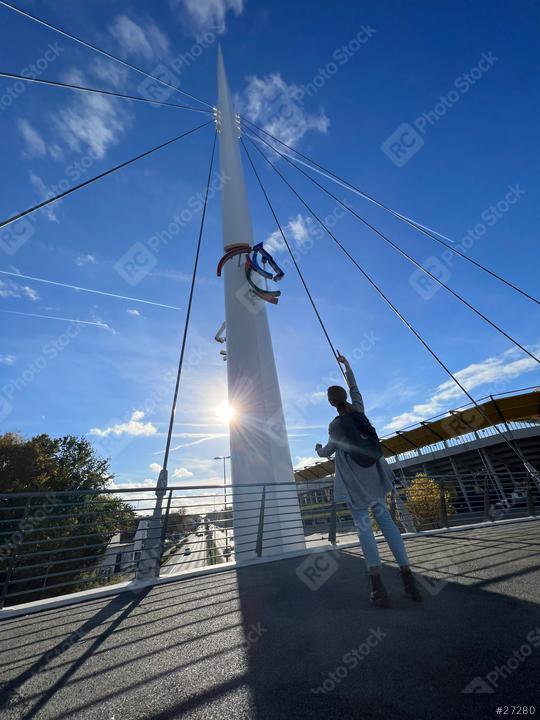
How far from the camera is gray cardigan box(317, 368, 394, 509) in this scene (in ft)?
8.86

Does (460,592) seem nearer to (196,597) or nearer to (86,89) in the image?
(196,597)

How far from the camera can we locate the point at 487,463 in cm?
1912

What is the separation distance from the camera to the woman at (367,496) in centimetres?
252

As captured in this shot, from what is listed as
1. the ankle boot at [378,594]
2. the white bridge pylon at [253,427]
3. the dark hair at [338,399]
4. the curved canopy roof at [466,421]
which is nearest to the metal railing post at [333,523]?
the white bridge pylon at [253,427]

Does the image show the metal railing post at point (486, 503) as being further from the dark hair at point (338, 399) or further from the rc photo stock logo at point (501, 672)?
the rc photo stock logo at point (501, 672)

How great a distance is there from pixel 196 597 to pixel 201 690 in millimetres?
1914

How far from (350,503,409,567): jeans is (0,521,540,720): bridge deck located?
313 mm

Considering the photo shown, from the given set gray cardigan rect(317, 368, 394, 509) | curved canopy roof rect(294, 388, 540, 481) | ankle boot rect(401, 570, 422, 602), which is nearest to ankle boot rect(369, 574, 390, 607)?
ankle boot rect(401, 570, 422, 602)

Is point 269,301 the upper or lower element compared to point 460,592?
upper

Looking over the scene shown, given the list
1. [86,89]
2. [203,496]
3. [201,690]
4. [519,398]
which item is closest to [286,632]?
[201,690]

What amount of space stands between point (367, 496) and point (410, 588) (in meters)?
0.70

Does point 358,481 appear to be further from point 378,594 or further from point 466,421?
point 466,421

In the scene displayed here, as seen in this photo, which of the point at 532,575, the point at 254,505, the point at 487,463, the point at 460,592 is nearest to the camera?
the point at 460,592

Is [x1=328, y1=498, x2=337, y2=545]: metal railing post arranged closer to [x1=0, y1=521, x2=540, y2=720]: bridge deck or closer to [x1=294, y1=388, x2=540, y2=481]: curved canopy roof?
[x1=0, y1=521, x2=540, y2=720]: bridge deck
